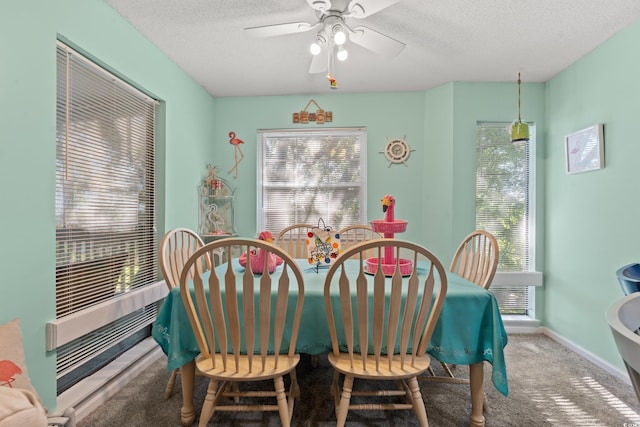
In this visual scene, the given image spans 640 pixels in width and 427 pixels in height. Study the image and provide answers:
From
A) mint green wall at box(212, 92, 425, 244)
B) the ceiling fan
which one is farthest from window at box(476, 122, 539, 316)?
the ceiling fan

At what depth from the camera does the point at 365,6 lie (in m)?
1.65

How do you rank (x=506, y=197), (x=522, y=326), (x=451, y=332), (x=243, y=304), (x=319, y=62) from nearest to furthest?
1. (x=243, y=304)
2. (x=451, y=332)
3. (x=319, y=62)
4. (x=522, y=326)
5. (x=506, y=197)

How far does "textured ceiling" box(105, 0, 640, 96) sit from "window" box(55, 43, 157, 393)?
58cm

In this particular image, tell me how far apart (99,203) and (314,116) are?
2198 mm

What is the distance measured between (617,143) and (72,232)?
12.0ft

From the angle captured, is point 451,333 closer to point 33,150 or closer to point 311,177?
point 33,150

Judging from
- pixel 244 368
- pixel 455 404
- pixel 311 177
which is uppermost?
pixel 311 177

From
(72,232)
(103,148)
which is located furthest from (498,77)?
(72,232)

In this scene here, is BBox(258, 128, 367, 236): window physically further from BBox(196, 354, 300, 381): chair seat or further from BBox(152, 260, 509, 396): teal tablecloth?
BBox(196, 354, 300, 381): chair seat

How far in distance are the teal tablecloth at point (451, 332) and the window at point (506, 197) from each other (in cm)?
191

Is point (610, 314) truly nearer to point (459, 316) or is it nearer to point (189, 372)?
point (459, 316)

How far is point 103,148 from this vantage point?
2.03 meters

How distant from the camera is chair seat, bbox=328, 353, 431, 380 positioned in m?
1.33

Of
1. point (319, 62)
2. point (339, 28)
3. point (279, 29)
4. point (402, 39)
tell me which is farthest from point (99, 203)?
point (402, 39)
